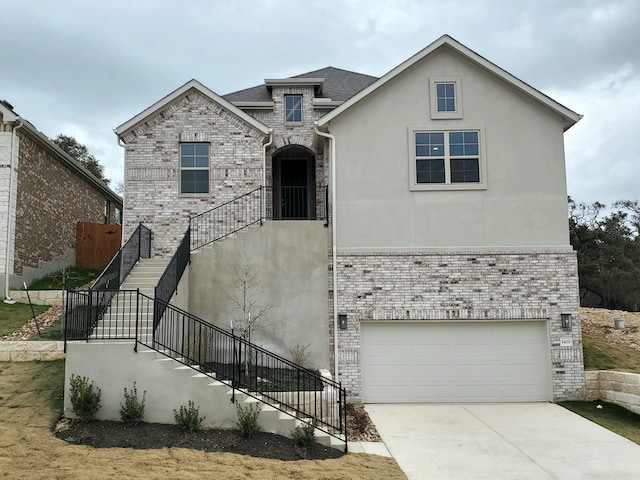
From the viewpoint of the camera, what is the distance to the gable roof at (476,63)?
42.9 ft

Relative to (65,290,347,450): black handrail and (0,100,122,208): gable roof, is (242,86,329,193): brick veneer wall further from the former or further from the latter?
(65,290,347,450): black handrail

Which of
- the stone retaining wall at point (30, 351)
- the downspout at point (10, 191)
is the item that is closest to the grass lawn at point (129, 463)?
the stone retaining wall at point (30, 351)

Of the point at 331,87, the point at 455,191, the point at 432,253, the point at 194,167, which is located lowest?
the point at 432,253

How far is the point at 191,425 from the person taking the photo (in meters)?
8.77

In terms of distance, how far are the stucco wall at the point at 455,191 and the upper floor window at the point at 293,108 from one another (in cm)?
557

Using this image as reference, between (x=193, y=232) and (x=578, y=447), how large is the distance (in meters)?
11.1

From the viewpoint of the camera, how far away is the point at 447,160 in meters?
13.3

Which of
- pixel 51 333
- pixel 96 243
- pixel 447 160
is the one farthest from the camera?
pixel 96 243

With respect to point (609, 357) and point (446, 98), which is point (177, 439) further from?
point (609, 357)

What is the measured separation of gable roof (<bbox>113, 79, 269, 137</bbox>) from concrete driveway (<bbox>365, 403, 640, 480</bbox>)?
8985mm

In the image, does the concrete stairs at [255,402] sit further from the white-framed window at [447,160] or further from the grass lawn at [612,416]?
the white-framed window at [447,160]

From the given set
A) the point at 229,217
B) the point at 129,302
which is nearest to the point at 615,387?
the point at 229,217

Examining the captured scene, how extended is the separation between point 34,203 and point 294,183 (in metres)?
8.74

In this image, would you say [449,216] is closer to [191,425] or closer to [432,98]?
[432,98]
